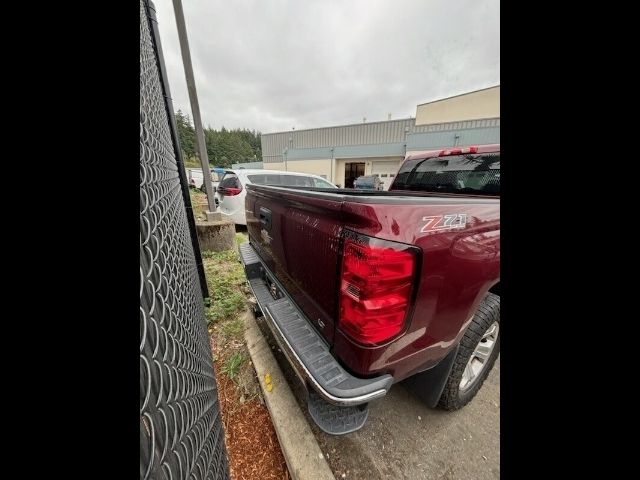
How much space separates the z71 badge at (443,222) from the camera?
47.1 inches

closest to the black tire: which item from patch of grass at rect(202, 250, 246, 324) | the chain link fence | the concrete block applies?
the chain link fence

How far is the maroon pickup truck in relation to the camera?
3.80ft

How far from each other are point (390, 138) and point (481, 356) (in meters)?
22.1

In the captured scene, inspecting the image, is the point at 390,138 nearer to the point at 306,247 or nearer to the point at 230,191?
the point at 230,191

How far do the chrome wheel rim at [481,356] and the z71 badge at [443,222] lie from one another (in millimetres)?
1331

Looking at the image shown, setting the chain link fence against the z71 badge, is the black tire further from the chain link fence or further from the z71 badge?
the chain link fence

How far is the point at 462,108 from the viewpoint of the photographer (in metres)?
18.5

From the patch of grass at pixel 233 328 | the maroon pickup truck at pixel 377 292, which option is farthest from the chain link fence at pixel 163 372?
the patch of grass at pixel 233 328

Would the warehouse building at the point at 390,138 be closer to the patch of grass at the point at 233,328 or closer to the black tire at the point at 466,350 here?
the black tire at the point at 466,350

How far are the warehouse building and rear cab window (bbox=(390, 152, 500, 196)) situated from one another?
48.0 ft
